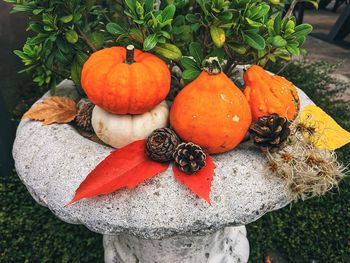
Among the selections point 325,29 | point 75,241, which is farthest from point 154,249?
point 325,29

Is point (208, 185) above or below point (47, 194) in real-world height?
above

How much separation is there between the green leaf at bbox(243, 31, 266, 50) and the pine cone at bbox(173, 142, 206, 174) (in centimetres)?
42

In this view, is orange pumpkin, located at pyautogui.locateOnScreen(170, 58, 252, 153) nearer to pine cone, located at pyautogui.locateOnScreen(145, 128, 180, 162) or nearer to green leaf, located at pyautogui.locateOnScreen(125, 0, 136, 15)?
pine cone, located at pyautogui.locateOnScreen(145, 128, 180, 162)

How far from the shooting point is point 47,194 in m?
1.14

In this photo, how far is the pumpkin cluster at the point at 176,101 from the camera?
1.13m

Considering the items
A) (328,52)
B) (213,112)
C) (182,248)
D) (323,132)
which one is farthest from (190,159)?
(328,52)

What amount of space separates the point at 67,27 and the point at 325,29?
258 inches

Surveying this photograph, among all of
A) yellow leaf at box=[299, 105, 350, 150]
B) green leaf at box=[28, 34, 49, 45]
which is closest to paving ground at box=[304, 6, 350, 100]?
yellow leaf at box=[299, 105, 350, 150]

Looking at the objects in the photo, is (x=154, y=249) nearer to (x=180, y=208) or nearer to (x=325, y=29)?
(x=180, y=208)

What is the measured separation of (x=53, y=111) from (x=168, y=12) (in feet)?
1.94

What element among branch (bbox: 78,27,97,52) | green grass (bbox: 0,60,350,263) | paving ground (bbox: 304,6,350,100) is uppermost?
branch (bbox: 78,27,97,52)

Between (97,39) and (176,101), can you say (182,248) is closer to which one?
(176,101)

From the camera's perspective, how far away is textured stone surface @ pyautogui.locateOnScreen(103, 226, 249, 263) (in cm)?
153

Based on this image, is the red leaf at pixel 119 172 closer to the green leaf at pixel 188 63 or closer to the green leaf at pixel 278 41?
the green leaf at pixel 188 63
